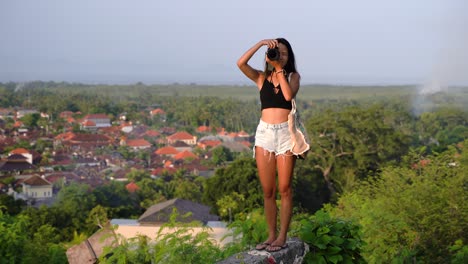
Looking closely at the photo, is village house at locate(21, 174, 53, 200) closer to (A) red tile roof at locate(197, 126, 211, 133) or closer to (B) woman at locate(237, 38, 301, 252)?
(A) red tile roof at locate(197, 126, 211, 133)

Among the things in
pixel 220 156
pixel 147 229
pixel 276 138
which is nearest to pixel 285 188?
pixel 276 138

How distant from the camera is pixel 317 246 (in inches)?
139

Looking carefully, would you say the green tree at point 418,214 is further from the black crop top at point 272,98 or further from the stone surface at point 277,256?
the black crop top at point 272,98

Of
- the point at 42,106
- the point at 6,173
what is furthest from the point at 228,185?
the point at 42,106

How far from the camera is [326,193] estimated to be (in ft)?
66.6

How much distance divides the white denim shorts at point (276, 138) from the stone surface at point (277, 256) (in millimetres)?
517

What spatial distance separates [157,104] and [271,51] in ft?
190

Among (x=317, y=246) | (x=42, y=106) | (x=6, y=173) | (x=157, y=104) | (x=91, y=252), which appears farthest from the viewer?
(x=157, y=104)

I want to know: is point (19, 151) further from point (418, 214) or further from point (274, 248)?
point (274, 248)

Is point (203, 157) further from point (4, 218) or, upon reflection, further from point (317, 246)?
point (317, 246)

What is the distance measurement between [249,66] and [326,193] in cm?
1736

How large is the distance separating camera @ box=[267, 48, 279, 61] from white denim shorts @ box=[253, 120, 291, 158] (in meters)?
0.35

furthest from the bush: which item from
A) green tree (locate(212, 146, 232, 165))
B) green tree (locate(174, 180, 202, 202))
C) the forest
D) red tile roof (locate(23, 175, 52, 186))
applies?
green tree (locate(212, 146, 232, 165))

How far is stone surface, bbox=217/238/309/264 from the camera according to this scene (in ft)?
10.1
